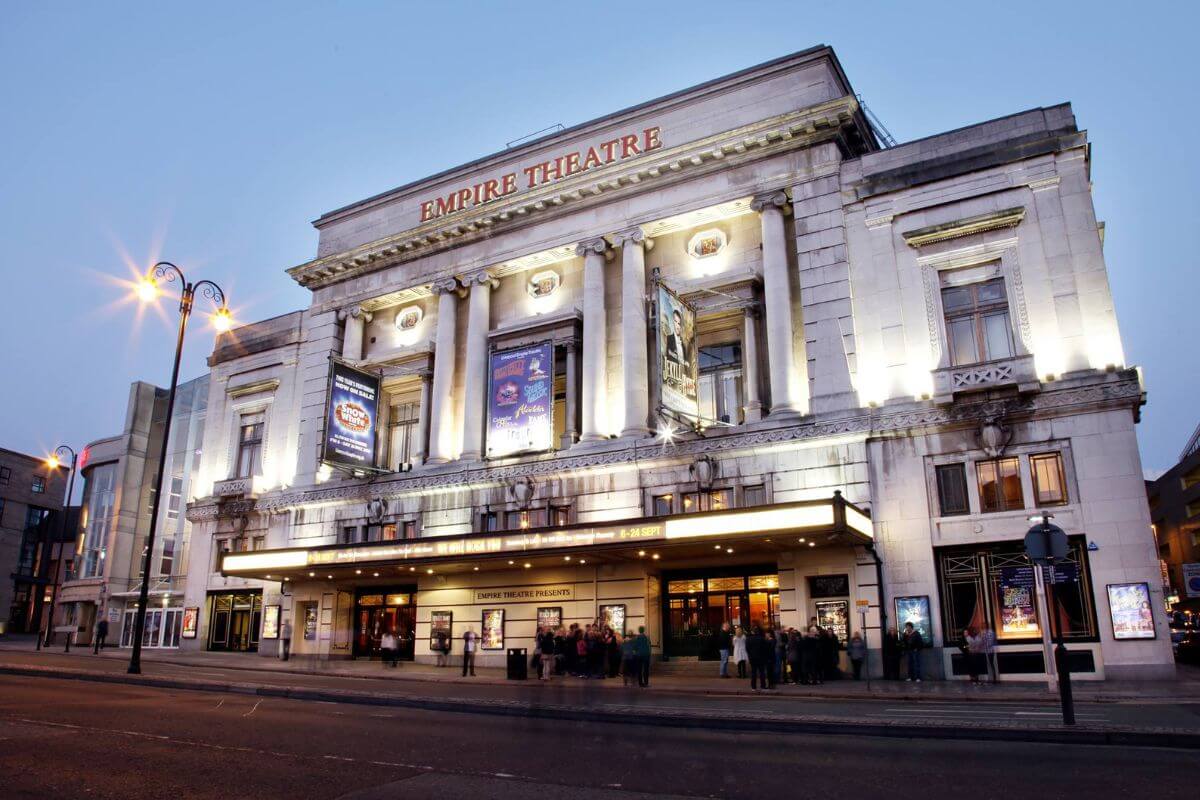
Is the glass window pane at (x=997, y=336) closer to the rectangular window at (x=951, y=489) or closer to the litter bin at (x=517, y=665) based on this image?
the rectangular window at (x=951, y=489)

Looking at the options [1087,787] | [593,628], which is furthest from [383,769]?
[593,628]

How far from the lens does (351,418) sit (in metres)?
36.2

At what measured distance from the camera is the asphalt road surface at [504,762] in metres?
8.51

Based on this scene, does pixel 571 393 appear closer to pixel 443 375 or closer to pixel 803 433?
pixel 443 375

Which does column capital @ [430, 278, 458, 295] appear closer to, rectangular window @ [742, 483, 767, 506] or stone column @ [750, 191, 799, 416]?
stone column @ [750, 191, 799, 416]

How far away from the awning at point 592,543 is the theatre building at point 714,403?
11 centimetres

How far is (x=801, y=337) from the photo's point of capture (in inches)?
1198

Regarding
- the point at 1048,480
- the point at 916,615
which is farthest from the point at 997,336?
the point at 916,615

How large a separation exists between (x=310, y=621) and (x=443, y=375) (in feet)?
43.1

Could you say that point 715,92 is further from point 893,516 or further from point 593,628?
point 593,628

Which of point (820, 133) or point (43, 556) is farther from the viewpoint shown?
point (43, 556)

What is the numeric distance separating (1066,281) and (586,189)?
1862 cm

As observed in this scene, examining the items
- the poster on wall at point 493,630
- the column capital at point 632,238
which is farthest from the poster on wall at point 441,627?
the column capital at point 632,238

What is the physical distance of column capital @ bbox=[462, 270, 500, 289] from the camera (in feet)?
124
